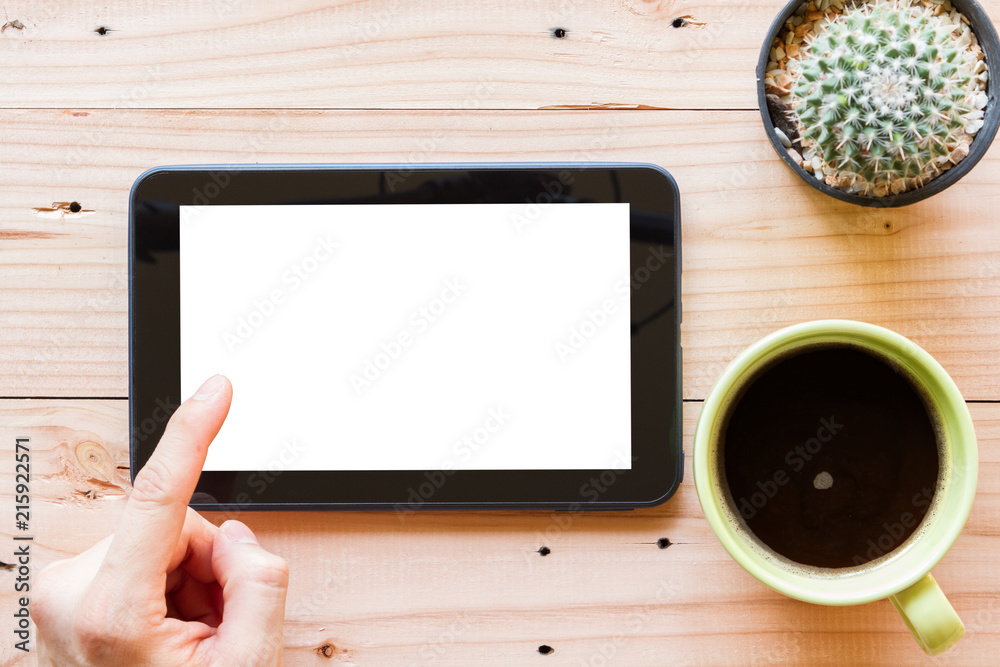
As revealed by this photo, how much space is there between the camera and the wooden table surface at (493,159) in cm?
53

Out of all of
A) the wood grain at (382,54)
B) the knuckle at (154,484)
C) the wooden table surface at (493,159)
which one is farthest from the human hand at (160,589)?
the wood grain at (382,54)

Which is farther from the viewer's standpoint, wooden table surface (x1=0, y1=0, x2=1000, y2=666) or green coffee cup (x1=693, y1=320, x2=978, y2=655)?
wooden table surface (x1=0, y1=0, x2=1000, y2=666)

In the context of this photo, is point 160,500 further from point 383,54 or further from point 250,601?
point 383,54

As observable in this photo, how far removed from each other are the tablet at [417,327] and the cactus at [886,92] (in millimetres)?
121

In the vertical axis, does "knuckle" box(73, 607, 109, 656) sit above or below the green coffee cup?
below

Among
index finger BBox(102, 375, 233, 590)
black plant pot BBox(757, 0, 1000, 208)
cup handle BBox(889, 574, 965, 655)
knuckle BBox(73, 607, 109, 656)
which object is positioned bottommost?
knuckle BBox(73, 607, 109, 656)

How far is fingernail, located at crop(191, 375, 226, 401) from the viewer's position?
0.40 metres

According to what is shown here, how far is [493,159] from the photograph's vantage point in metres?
0.53

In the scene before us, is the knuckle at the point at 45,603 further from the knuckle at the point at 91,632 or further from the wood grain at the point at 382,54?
the wood grain at the point at 382,54

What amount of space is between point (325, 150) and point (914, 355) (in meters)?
0.44

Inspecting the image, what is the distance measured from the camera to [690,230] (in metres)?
0.53

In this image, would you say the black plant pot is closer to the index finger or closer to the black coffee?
the black coffee

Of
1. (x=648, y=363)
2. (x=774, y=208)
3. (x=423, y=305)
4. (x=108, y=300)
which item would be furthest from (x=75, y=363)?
(x=774, y=208)

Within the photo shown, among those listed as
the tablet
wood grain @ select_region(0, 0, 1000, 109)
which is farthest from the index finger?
wood grain @ select_region(0, 0, 1000, 109)
